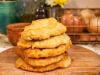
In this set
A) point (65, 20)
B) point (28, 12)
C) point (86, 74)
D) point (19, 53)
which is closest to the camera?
point (86, 74)

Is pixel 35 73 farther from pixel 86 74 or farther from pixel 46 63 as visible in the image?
pixel 86 74

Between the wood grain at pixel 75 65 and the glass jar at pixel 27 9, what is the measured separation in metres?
0.52

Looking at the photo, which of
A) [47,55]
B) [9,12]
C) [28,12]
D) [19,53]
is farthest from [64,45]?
[9,12]

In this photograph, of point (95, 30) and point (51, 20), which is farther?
point (95, 30)

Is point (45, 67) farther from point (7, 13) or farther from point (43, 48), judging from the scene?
point (7, 13)

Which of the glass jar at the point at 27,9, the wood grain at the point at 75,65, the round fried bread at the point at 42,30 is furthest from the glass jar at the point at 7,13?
the round fried bread at the point at 42,30

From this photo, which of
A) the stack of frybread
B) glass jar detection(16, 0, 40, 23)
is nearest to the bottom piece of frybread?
the stack of frybread

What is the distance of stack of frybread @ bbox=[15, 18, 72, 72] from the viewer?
25.0 inches

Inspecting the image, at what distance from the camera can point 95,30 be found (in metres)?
1.17

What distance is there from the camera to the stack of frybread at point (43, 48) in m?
0.64

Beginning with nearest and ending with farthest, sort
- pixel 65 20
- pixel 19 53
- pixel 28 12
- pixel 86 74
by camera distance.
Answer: pixel 86 74
pixel 19 53
pixel 65 20
pixel 28 12

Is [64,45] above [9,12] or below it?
below

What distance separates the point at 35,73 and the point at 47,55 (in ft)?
0.30

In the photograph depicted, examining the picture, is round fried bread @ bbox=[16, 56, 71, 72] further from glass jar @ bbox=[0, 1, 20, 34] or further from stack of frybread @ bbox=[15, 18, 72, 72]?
glass jar @ bbox=[0, 1, 20, 34]
